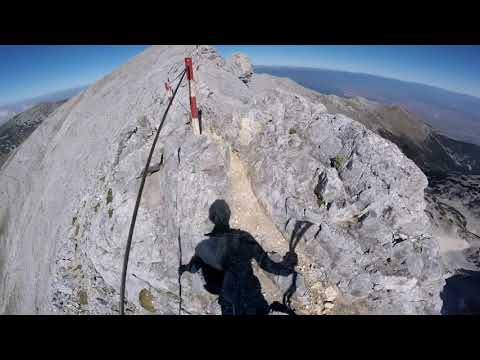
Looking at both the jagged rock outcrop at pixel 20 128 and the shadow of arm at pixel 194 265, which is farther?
the jagged rock outcrop at pixel 20 128

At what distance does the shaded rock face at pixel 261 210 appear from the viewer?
11.1 meters

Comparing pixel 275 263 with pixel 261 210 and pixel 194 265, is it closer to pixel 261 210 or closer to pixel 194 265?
pixel 261 210

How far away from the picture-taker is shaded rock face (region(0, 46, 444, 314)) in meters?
11.1

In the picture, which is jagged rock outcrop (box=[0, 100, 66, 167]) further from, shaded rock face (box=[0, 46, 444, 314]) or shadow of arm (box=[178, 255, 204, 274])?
shadow of arm (box=[178, 255, 204, 274])

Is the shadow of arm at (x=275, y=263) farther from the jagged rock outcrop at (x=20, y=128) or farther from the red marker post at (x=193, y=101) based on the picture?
the jagged rock outcrop at (x=20, y=128)

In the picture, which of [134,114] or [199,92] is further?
[134,114]

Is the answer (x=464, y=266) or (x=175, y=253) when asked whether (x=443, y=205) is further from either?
(x=175, y=253)

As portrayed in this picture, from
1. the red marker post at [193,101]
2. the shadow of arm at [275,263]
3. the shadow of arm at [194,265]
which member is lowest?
the shadow of arm at [194,265]

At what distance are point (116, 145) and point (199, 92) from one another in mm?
6710

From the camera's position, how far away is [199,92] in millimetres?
13516

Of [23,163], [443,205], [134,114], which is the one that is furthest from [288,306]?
[443,205]

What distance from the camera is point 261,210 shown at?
11.7m

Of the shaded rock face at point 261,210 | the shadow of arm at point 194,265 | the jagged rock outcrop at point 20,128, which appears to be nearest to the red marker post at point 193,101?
the shaded rock face at point 261,210

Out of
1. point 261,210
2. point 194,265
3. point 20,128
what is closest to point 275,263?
point 261,210
